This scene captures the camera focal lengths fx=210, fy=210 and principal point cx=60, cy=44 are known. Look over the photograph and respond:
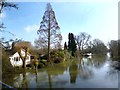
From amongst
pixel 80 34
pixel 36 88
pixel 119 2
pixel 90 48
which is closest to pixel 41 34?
pixel 119 2

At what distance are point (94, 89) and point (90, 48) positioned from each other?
58.6 meters

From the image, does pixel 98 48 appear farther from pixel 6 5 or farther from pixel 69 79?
pixel 6 5

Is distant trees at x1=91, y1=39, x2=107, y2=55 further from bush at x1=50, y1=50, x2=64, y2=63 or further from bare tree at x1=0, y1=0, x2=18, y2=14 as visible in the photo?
bare tree at x1=0, y1=0, x2=18, y2=14

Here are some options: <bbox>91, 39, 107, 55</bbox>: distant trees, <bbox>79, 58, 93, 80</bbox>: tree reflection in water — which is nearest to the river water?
<bbox>79, 58, 93, 80</bbox>: tree reflection in water

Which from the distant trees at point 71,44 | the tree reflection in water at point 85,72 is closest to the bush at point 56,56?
the tree reflection in water at point 85,72

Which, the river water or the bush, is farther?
the bush

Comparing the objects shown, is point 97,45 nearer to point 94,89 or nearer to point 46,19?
point 46,19

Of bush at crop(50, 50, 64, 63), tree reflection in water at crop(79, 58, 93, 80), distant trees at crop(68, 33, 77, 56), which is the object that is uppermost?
distant trees at crop(68, 33, 77, 56)

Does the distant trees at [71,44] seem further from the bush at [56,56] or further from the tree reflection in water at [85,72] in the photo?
the tree reflection in water at [85,72]

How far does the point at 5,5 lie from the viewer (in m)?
9.81

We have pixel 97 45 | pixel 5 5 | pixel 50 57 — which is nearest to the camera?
pixel 5 5

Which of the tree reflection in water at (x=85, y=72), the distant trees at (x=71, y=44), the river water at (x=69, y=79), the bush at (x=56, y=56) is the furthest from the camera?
the distant trees at (x=71, y=44)

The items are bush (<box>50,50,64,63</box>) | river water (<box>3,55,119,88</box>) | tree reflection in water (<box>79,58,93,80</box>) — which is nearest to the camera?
river water (<box>3,55,119,88</box>)

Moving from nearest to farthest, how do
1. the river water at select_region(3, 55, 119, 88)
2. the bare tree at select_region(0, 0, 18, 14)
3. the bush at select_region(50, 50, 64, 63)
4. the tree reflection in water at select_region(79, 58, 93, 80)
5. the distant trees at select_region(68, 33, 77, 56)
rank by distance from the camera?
the bare tree at select_region(0, 0, 18, 14) < the river water at select_region(3, 55, 119, 88) < the tree reflection in water at select_region(79, 58, 93, 80) < the bush at select_region(50, 50, 64, 63) < the distant trees at select_region(68, 33, 77, 56)
